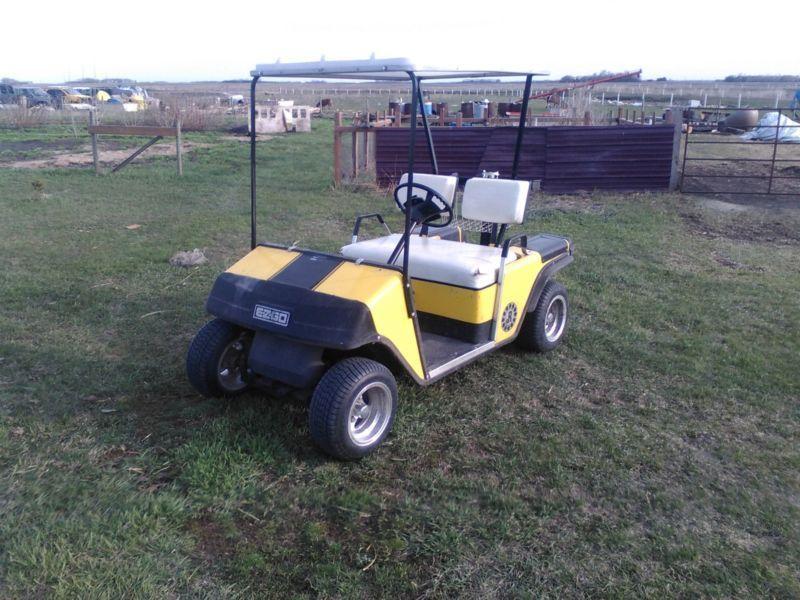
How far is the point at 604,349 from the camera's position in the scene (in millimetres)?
5004

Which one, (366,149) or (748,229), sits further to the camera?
(366,149)

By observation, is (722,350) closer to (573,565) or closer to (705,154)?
(573,565)

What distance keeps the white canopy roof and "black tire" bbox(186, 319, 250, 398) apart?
4.74 ft

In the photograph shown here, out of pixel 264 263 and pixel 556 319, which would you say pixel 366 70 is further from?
pixel 556 319

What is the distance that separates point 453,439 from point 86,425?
1976mm

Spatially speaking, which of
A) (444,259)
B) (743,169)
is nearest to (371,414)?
(444,259)

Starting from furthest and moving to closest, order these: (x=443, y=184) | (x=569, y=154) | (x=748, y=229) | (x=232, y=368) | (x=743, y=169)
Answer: (x=743, y=169)
(x=569, y=154)
(x=748, y=229)
(x=443, y=184)
(x=232, y=368)

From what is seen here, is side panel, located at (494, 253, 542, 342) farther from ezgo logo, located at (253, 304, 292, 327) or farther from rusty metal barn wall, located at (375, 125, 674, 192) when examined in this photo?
rusty metal barn wall, located at (375, 125, 674, 192)

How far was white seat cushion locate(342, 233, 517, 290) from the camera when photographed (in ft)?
13.4

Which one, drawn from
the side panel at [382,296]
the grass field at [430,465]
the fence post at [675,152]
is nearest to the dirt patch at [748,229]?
the fence post at [675,152]

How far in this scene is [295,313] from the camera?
3.44 metres

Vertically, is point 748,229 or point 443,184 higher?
point 443,184

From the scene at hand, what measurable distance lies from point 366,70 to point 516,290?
5.70 feet

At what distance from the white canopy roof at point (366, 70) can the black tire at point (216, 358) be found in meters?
1.44
